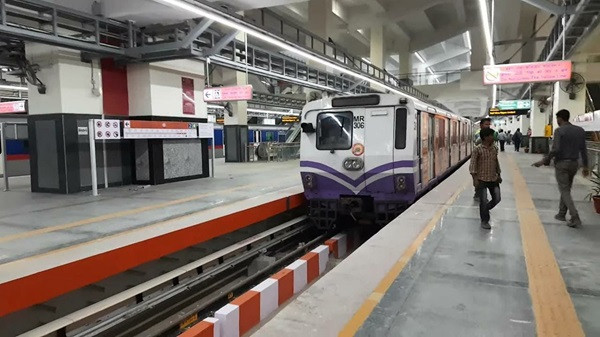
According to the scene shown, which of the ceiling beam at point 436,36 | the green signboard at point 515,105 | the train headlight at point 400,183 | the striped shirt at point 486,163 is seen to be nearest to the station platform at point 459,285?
the striped shirt at point 486,163

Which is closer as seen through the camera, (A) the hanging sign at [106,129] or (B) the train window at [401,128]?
(B) the train window at [401,128]

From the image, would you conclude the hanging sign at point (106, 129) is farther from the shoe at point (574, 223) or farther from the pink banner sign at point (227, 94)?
the shoe at point (574, 223)

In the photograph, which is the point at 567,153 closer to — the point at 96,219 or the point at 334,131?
the point at 334,131

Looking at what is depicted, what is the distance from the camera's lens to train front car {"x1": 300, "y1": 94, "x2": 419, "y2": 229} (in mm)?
6797

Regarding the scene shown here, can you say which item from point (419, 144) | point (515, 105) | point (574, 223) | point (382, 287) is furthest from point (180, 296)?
point (515, 105)

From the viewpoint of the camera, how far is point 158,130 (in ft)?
32.2

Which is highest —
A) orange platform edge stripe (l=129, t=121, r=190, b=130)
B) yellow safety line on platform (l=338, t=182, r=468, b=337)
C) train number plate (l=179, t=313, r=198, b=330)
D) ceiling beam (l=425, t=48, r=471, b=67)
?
ceiling beam (l=425, t=48, r=471, b=67)

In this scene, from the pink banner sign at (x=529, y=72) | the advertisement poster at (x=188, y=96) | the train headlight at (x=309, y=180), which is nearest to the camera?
the train headlight at (x=309, y=180)

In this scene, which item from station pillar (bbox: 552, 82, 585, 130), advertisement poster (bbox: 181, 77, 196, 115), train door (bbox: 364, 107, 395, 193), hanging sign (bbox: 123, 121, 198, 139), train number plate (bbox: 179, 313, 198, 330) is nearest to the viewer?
train number plate (bbox: 179, 313, 198, 330)

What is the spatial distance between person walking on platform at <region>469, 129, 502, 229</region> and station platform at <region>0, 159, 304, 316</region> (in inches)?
144

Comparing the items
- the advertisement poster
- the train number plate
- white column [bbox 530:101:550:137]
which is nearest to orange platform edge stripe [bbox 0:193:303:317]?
the train number plate

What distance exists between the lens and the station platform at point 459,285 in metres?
→ 2.82

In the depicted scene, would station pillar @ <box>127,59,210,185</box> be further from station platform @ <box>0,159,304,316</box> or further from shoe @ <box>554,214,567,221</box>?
shoe @ <box>554,214,567,221</box>

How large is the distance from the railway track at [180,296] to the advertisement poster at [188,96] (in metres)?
5.17
